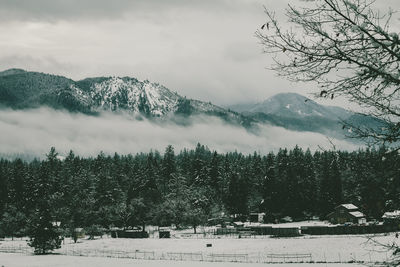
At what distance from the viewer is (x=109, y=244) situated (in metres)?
74.9

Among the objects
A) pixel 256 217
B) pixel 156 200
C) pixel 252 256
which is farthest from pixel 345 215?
pixel 156 200

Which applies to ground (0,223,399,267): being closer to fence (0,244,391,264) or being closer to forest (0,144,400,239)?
fence (0,244,391,264)

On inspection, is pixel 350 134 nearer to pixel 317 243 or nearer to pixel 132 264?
pixel 132 264

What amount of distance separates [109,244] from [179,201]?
78.4 feet

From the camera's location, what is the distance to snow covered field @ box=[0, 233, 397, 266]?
1849 inches

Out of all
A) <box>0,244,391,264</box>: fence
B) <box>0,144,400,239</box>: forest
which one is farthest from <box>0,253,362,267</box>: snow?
<box>0,144,400,239</box>: forest

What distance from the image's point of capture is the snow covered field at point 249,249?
47.0 meters

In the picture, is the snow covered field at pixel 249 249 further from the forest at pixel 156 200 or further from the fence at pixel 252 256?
the forest at pixel 156 200

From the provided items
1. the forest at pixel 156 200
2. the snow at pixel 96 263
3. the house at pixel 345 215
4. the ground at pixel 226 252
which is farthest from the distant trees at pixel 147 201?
the ground at pixel 226 252

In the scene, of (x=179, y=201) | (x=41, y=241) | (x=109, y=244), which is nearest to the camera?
(x=41, y=241)

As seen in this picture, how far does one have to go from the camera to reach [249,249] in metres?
58.0

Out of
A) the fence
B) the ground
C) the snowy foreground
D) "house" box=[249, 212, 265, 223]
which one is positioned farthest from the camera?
"house" box=[249, 212, 265, 223]

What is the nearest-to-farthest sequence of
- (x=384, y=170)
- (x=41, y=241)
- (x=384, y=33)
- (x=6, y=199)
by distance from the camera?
(x=384, y=33) → (x=384, y=170) → (x=41, y=241) → (x=6, y=199)

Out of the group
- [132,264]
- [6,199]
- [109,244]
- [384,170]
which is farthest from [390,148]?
[6,199]
